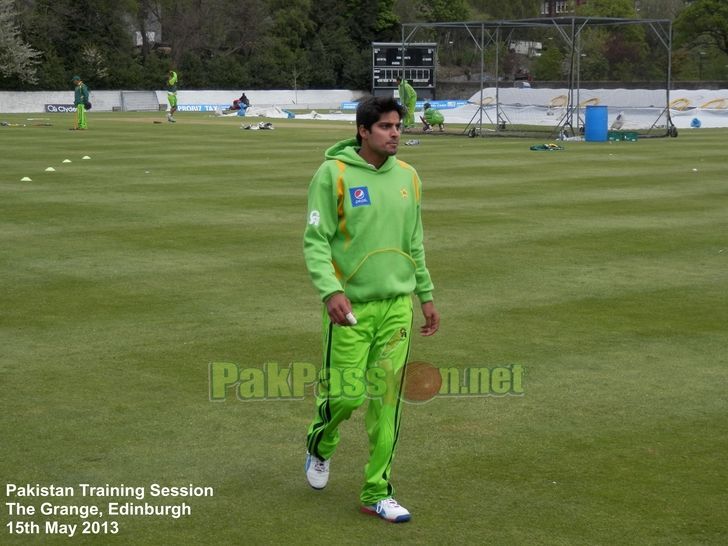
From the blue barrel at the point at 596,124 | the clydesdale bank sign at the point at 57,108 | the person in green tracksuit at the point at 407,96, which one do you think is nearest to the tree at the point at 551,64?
the clydesdale bank sign at the point at 57,108

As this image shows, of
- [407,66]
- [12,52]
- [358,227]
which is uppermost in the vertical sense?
[12,52]

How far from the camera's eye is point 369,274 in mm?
6000

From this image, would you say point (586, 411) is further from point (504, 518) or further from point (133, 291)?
point (133, 291)

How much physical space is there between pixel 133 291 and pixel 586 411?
18.4 feet

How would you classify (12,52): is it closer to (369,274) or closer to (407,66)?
(407,66)

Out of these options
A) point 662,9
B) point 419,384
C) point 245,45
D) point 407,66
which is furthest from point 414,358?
point 662,9

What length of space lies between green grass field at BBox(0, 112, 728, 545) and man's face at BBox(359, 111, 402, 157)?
1.83 meters

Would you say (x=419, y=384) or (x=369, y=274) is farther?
(x=419, y=384)

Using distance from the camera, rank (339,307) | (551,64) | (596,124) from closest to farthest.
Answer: (339,307)
(596,124)
(551,64)

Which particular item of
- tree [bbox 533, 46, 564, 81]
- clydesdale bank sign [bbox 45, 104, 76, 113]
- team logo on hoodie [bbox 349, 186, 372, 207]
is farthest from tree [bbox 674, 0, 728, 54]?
team logo on hoodie [bbox 349, 186, 372, 207]

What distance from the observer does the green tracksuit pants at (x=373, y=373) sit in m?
5.95

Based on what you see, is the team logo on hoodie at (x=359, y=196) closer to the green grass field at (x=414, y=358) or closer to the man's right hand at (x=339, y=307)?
the man's right hand at (x=339, y=307)

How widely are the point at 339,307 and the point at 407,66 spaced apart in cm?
6251

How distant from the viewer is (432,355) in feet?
30.8
